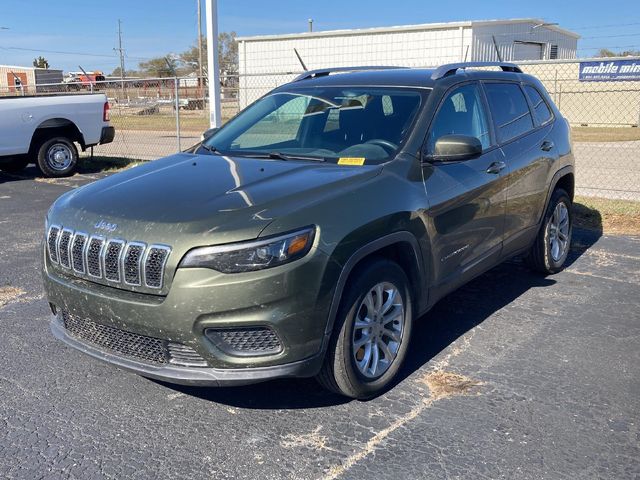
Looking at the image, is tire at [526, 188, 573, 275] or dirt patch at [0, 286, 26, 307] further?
tire at [526, 188, 573, 275]

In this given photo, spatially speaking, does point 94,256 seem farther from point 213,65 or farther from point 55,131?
point 55,131

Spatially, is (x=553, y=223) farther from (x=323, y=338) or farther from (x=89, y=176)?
(x=89, y=176)

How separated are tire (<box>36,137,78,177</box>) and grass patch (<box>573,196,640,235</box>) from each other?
8.95m

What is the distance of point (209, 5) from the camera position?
33.9ft

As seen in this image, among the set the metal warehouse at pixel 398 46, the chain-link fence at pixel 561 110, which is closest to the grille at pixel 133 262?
the chain-link fence at pixel 561 110

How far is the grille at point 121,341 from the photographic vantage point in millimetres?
3344

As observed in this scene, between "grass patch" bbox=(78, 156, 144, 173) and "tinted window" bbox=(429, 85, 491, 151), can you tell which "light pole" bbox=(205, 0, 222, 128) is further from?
"tinted window" bbox=(429, 85, 491, 151)

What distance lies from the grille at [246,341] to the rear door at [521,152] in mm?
2516

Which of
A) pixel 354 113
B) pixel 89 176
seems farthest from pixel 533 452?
pixel 89 176

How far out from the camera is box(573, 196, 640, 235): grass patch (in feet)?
26.2

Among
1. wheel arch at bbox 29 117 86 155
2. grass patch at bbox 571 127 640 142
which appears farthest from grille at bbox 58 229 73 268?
grass patch at bbox 571 127 640 142

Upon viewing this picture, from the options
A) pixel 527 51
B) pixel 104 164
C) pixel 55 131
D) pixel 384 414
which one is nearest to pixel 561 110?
pixel 527 51

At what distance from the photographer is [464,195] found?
439cm

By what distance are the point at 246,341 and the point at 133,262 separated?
67cm
